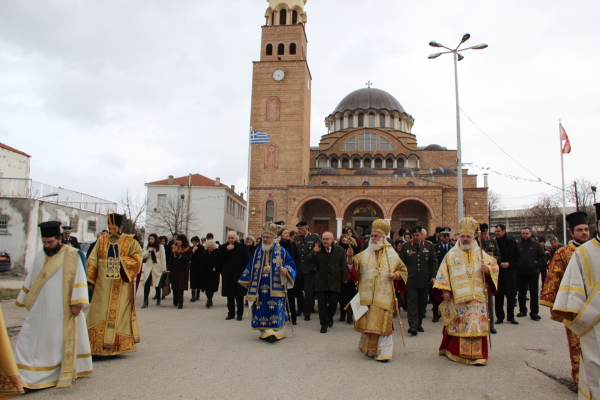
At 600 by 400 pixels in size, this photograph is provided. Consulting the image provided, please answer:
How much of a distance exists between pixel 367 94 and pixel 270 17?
13.9m

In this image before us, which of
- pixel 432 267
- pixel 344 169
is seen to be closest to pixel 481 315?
pixel 432 267

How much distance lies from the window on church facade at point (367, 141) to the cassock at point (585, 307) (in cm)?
4047

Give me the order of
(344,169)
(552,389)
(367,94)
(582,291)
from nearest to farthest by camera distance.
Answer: (582,291), (552,389), (344,169), (367,94)

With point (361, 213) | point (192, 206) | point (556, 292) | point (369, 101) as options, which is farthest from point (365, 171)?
point (556, 292)

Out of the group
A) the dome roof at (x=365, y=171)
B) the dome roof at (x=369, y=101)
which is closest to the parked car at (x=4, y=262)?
the dome roof at (x=365, y=171)

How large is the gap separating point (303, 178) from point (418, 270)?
2810 centimetres

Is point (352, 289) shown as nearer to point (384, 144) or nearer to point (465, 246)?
point (465, 246)

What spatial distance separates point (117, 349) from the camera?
555cm

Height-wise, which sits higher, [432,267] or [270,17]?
[270,17]

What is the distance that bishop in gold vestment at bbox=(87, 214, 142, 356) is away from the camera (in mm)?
5523

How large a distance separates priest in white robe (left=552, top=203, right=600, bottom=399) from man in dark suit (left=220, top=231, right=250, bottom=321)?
607 cm

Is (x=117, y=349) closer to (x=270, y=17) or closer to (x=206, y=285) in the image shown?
(x=206, y=285)

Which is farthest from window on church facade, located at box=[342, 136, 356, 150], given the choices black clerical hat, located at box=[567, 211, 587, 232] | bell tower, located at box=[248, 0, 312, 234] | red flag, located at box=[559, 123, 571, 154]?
black clerical hat, located at box=[567, 211, 587, 232]

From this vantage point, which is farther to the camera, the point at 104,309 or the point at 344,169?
the point at 344,169
